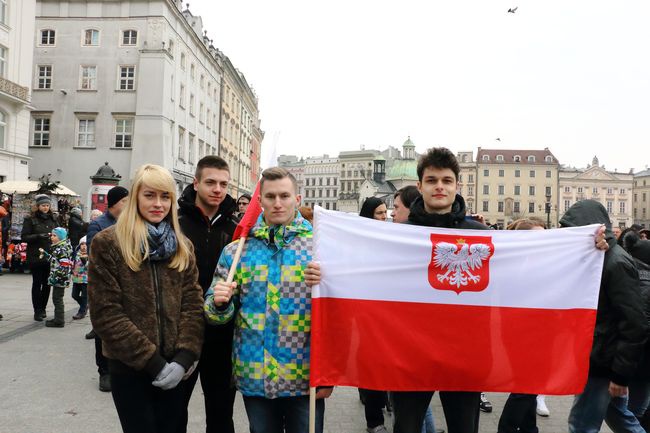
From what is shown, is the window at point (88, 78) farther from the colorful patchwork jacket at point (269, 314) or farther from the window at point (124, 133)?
the colorful patchwork jacket at point (269, 314)

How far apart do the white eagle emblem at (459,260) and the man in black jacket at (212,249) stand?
151 cm

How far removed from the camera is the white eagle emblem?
144 inches

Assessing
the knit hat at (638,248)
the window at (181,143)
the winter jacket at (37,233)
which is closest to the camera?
the knit hat at (638,248)

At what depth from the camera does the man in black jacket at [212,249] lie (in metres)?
3.69

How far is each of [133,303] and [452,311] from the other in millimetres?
2049

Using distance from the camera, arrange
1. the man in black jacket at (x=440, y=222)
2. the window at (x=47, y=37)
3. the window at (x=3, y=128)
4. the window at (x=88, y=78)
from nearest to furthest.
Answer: the man in black jacket at (x=440, y=222) → the window at (x=3, y=128) → the window at (x=88, y=78) → the window at (x=47, y=37)

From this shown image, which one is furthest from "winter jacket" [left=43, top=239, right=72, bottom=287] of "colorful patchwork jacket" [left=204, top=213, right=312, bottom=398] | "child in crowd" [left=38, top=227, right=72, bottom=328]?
"colorful patchwork jacket" [left=204, top=213, right=312, bottom=398]

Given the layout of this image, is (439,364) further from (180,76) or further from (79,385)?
(180,76)

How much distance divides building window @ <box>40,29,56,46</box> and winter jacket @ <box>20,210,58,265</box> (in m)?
29.5

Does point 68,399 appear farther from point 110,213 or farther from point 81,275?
point 81,275

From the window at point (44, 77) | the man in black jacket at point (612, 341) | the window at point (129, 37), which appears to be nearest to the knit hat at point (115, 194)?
the man in black jacket at point (612, 341)

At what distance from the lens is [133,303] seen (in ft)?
10.1

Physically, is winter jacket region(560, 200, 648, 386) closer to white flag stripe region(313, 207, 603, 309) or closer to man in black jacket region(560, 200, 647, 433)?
man in black jacket region(560, 200, 647, 433)

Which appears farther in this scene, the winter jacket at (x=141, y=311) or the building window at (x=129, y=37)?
the building window at (x=129, y=37)
